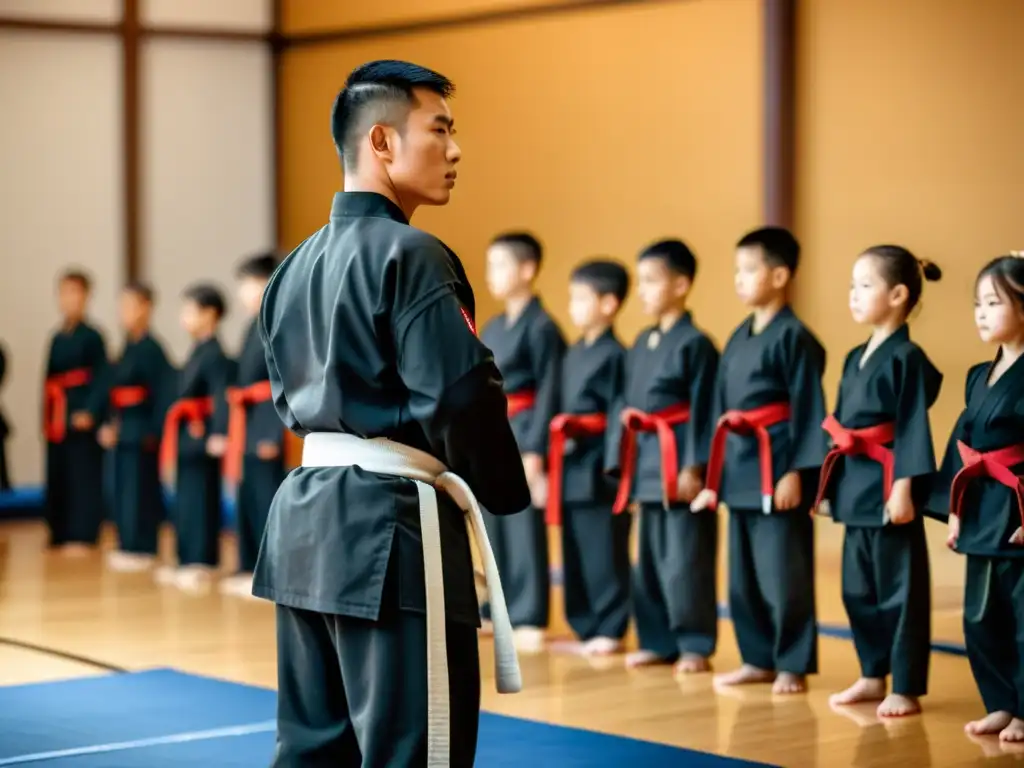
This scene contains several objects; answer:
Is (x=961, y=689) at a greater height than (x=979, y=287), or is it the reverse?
(x=979, y=287)

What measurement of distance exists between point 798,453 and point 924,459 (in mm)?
479

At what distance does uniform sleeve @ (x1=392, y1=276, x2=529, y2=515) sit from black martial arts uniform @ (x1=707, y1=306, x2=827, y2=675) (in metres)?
2.45

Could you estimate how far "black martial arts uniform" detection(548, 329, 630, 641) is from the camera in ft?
18.8

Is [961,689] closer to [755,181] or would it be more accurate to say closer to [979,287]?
[979,287]

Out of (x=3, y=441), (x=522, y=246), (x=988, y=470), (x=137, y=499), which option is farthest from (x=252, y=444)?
(x=988, y=470)

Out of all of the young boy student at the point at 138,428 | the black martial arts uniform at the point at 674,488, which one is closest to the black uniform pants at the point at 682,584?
the black martial arts uniform at the point at 674,488

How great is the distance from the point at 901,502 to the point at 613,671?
1.18m

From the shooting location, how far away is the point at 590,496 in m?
5.74

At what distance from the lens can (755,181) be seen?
24.7 ft

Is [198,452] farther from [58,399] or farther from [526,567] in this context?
[526,567]

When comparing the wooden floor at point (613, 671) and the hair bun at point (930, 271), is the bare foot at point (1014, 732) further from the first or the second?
the hair bun at point (930, 271)

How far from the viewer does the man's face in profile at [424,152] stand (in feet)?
9.01

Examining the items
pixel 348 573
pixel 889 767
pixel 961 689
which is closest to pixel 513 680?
pixel 348 573

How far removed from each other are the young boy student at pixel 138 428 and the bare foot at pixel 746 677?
3653mm
